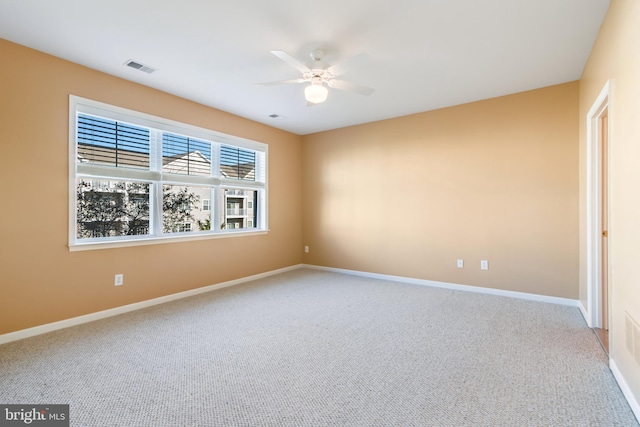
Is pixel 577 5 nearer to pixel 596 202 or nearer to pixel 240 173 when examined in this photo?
pixel 596 202

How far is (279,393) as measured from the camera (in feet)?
6.34

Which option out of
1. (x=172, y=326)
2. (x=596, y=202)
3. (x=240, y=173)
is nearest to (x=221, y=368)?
(x=172, y=326)

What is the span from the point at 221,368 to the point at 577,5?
3769 millimetres

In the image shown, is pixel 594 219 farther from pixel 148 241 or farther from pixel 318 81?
pixel 148 241

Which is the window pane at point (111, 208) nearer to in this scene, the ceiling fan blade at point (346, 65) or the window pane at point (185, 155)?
the window pane at point (185, 155)

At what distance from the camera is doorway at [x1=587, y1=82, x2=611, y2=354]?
286cm

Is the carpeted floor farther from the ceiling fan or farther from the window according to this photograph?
the ceiling fan

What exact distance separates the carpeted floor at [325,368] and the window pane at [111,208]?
98 centimetres

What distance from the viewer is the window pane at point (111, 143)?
10.6 feet

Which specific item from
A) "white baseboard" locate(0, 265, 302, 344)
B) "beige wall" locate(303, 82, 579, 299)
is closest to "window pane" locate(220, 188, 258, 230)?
"white baseboard" locate(0, 265, 302, 344)

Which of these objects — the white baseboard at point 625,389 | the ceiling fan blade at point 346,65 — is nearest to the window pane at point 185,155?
the ceiling fan blade at point 346,65

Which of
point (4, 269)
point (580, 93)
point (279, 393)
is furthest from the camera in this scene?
point (580, 93)

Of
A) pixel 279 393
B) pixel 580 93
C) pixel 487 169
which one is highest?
pixel 580 93

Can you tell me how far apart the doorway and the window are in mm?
4341
